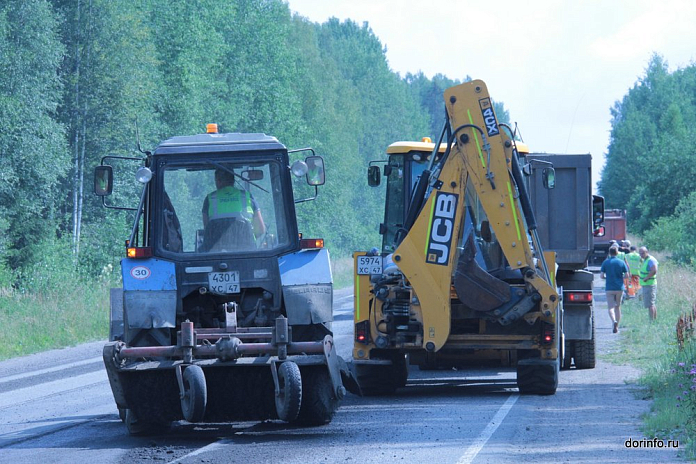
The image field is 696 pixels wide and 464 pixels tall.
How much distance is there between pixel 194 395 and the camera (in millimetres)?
9023

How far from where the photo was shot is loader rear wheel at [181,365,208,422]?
29.6 feet

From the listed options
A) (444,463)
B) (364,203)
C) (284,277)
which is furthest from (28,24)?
(364,203)

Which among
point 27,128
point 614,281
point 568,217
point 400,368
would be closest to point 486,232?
point 400,368

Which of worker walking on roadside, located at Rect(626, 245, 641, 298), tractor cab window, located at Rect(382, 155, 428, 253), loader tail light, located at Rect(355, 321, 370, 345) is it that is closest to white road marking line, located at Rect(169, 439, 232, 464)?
loader tail light, located at Rect(355, 321, 370, 345)

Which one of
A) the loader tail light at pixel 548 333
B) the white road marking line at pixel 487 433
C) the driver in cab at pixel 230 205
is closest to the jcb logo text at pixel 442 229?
the loader tail light at pixel 548 333

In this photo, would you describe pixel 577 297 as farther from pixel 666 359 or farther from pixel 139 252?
pixel 139 252

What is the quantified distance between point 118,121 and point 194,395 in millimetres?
26776

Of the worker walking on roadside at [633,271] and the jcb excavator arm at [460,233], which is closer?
the jcb excavator arm at [460,233]

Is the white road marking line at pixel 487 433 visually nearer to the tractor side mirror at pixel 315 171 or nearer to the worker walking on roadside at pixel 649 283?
the tractor side mirror at pixel 315 171

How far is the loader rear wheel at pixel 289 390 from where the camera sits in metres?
9.12

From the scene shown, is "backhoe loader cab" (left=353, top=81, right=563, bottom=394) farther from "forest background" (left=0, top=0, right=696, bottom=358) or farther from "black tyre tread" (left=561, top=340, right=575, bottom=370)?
"forest background" (left=0, top=0, right=696, bottom=358)

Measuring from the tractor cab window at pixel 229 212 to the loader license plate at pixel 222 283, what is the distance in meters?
0.28

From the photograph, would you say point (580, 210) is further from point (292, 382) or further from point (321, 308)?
point (292, 382)

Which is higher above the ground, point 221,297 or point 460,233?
point 460,233
